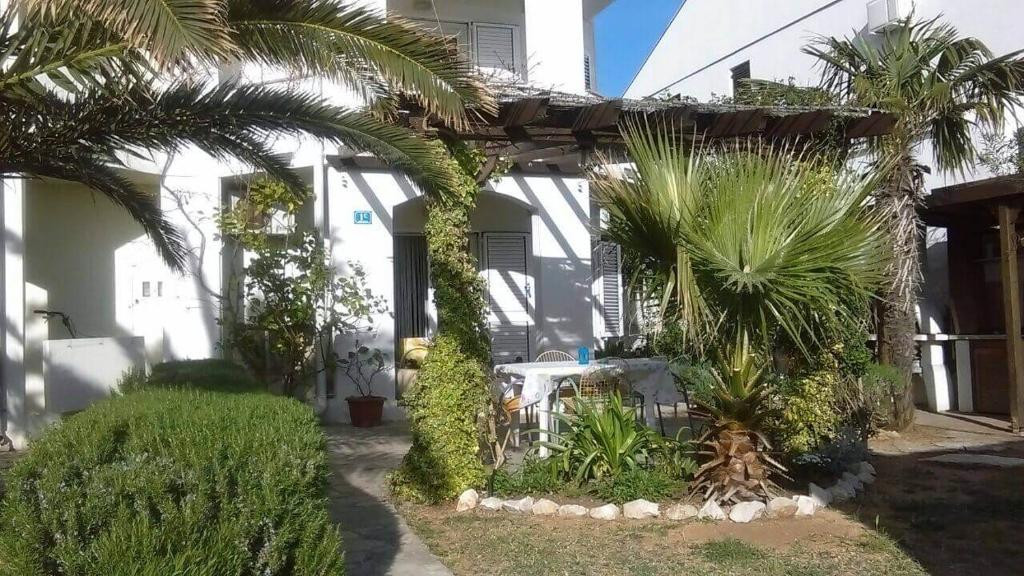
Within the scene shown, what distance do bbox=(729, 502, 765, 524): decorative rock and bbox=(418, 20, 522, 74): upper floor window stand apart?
8.61 meters

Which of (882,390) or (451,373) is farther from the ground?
(451,373)

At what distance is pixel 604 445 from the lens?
7.02 metres

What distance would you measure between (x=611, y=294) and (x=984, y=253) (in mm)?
5264

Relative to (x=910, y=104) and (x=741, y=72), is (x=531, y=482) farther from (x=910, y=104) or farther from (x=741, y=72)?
(x=741, y=72)

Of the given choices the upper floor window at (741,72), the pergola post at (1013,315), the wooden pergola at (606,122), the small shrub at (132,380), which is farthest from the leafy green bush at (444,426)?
the upper floor window at (741,72)

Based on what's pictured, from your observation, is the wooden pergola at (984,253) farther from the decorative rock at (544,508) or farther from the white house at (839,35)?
the decorative rock at (544,508)

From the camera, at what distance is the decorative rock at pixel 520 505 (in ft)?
21.8

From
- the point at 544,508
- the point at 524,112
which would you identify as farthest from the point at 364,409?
the point at 524,112

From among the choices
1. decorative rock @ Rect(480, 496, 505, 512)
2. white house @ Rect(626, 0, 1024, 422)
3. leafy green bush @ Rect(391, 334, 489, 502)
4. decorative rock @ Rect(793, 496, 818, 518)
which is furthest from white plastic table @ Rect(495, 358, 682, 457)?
white house @ Rect(626, 0, 1024, 422)

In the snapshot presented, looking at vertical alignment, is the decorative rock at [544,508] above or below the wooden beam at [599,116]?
below

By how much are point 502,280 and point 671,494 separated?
275 inches

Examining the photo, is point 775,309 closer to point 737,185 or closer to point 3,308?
point 737,185

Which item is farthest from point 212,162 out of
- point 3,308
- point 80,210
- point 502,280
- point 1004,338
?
point 1004,338

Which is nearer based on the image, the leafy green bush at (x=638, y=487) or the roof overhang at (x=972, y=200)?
the leafy green bush at (x=638, y=487)
